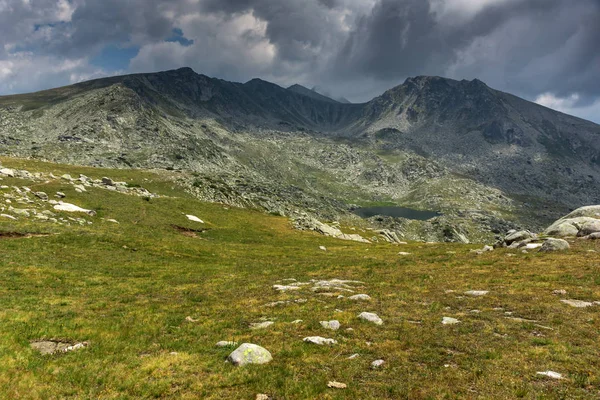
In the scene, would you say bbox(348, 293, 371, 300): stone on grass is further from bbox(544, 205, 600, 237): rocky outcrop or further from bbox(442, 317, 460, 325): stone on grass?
bbox(544, 205, 600, 237): rocky outcrop

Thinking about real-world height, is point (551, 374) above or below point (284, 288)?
above

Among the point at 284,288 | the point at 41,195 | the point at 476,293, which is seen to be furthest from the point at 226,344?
the point at 41,195

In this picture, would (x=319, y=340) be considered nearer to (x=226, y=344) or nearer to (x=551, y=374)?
(x=226, y=344)

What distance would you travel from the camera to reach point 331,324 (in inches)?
726

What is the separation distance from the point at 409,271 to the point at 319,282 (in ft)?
36.6

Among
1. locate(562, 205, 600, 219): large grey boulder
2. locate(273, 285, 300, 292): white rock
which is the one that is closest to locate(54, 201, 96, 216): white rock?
locate(273, 285, 300, 292): white rock

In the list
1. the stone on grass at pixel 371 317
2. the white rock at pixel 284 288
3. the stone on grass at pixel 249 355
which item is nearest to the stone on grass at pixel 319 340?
the stone on grass at pixel 249 355

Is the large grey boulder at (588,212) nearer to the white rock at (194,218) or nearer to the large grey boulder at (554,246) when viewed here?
the large grey boulder at (554,246)

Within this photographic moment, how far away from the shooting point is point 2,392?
11398mm

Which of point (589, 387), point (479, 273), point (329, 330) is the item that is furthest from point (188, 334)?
point (479, 273)

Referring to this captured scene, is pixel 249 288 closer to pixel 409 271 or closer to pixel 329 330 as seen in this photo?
pixel 329 330

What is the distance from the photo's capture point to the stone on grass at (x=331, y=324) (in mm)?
18106

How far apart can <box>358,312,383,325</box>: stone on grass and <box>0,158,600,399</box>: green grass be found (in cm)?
57

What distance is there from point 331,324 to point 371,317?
2.66 m
